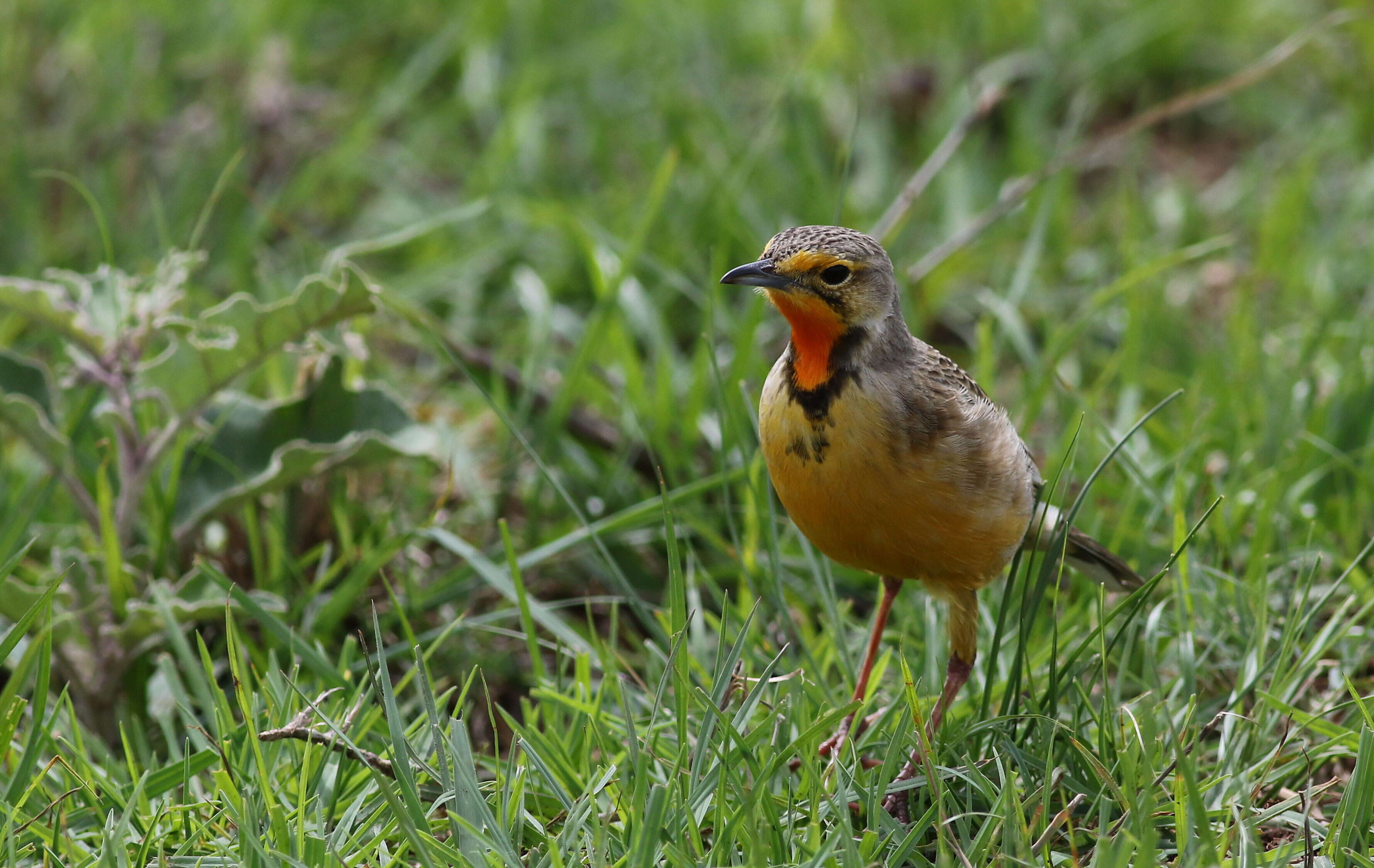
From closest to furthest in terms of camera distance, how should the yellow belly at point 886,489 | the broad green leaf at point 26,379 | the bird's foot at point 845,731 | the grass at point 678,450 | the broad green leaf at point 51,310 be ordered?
the grass at point 678,450 < the yellow belly at point 886,489 < the bird's foot at point 845,731 < the broad green leaf at point 51,310 < the broad green leaf at point 26,379

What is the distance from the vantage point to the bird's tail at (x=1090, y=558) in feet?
12.1

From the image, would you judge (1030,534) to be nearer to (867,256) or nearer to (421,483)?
(867,256)

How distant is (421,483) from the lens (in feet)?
15.7

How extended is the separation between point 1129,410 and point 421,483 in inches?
98.5

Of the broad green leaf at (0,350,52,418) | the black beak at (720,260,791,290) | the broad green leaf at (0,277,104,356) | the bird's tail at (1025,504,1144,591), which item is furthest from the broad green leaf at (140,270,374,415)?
the bird's tail at (1025,504,1144,591)

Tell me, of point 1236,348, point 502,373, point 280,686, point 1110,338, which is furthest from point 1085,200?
Result: point 280,686

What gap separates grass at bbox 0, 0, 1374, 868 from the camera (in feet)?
9.84

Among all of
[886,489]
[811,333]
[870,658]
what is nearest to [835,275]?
[811,333]

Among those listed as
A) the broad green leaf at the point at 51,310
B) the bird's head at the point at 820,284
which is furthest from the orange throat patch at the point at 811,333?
the broad green leaf at the point at 51,310

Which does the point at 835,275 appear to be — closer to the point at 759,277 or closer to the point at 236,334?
the point at 759,277

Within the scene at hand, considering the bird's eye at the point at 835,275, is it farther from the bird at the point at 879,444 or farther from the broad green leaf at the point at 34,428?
the broad green leaf at the point at 34,428

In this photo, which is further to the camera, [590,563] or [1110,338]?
[1110,338]

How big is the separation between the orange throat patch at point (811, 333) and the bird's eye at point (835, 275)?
0.05 metres

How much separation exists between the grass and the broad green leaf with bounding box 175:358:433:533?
0.35ft
